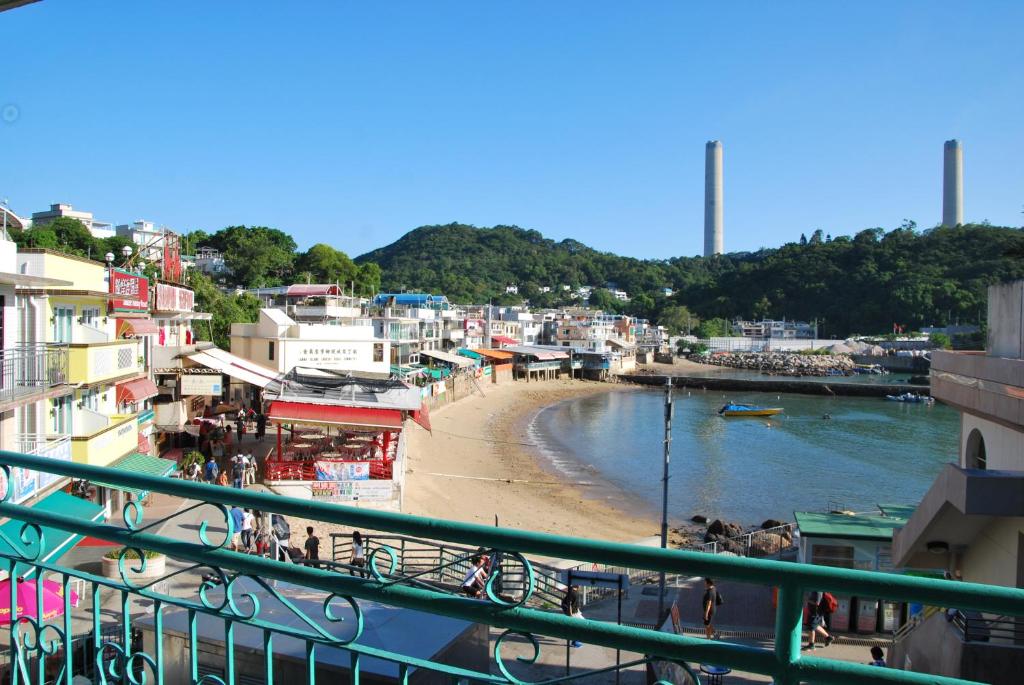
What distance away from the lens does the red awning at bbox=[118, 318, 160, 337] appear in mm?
19062

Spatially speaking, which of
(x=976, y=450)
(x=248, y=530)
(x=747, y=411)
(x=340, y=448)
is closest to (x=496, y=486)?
(x=340, y=448)

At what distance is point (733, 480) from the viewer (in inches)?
1275

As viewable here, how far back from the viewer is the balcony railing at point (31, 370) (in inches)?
459

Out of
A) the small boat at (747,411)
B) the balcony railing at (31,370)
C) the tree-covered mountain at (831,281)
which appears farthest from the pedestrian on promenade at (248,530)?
the tree-covered mountain at (831,281)

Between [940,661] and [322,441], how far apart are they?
16.7 m

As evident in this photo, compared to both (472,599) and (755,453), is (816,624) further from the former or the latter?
(755,453)

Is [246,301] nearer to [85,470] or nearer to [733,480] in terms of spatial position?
[733,480]

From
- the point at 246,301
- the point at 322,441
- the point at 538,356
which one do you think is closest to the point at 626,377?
the point at 538,356

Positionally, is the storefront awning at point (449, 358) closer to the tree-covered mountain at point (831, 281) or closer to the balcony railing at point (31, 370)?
the balcony railing at point (31, 370)

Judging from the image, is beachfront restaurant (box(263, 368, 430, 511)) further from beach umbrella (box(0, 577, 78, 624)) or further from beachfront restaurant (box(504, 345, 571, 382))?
beachfront restaurant (box(504, 345, 571, 382))

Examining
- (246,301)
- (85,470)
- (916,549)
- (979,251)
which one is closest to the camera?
(85,470)

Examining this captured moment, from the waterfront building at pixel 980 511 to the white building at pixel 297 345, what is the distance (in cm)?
2498

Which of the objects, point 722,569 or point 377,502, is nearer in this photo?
point 722,569

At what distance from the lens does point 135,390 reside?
59.4 feet
